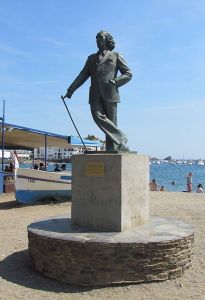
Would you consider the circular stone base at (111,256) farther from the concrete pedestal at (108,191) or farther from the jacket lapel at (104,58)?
the jacket lapel at (104,58)

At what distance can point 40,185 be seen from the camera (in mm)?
18031

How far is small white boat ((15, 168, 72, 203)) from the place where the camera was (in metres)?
17.8

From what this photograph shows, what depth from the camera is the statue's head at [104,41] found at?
27.9ft

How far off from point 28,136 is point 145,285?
731 inches

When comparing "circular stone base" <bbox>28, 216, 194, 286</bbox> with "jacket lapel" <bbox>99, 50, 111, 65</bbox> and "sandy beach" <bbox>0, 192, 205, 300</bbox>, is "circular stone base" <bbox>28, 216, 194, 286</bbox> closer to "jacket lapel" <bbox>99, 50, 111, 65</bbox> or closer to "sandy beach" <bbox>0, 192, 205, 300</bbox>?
"sandy beach" <bbox>0, 192, 205, 300</bbox>

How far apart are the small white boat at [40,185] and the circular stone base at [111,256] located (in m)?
10.3

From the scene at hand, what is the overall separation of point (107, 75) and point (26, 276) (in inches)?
147

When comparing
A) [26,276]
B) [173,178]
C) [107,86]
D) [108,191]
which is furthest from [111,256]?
[173,178]

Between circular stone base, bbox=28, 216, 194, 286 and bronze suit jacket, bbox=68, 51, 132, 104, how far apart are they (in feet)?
8.38

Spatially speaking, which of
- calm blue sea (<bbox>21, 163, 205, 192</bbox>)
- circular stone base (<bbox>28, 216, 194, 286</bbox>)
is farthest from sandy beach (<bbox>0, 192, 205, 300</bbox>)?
calm blue sea (<bbox>21, 163, 205, 192</bbox>)

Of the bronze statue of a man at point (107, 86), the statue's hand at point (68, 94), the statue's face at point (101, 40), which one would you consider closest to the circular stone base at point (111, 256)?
the bronze statue of a man at point (107, 86)

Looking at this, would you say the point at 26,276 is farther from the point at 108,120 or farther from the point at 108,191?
the point at 108,120

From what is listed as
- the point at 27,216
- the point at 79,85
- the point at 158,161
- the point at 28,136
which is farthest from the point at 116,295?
the point at 158,161

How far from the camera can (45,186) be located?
17969 millimetres
